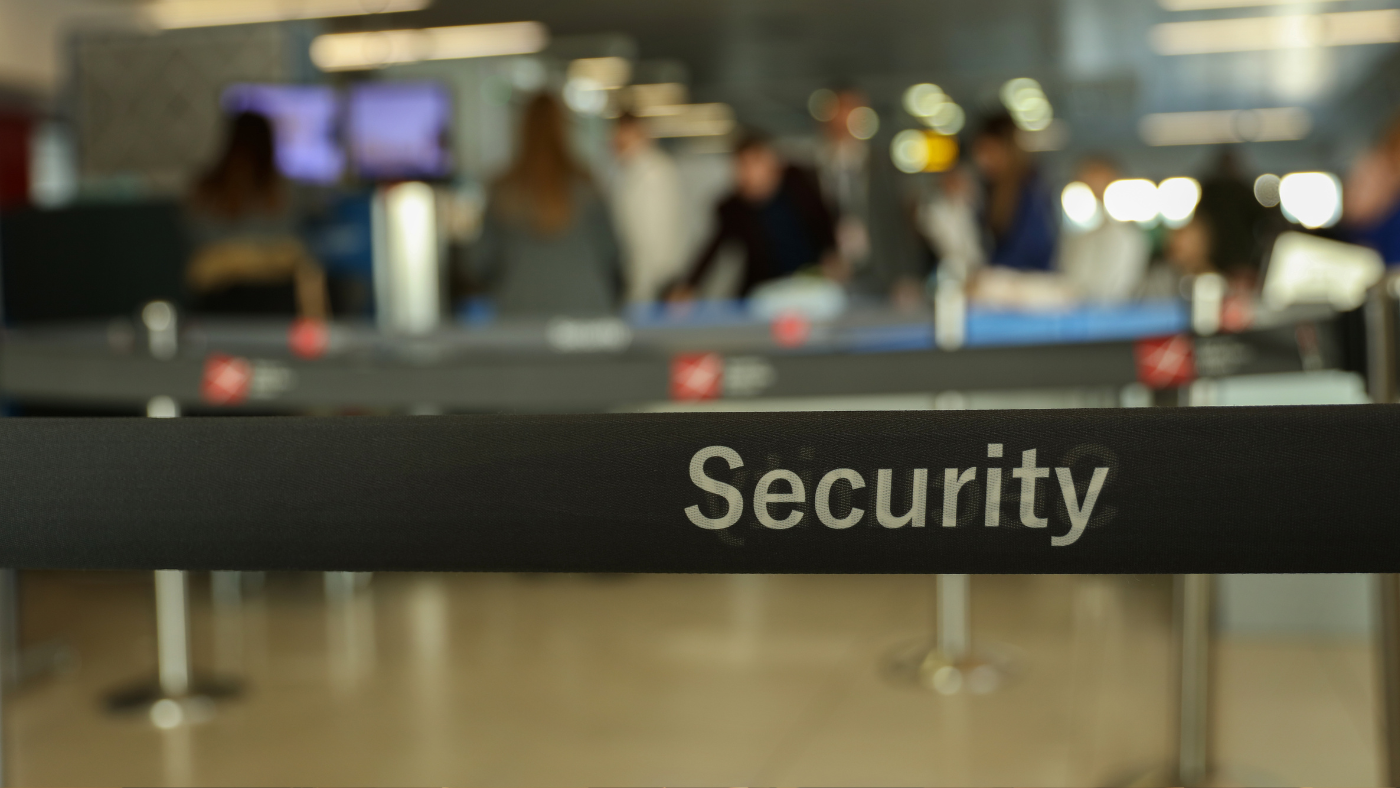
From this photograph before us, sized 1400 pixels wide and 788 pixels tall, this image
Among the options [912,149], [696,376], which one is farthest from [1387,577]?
[912,149]

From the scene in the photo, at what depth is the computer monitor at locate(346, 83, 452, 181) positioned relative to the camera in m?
6.95

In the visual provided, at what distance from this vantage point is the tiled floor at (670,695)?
2.49 meters

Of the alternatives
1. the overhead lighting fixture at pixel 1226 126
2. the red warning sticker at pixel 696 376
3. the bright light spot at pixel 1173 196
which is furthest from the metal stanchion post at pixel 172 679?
the bright light spot at pixel 1173 196

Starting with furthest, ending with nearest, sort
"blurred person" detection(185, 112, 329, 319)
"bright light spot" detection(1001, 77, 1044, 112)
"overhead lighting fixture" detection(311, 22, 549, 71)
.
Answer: "bright light spot" detection(1001, 77, 1044, 112) → "overhead lighting fixture" detection(311, 22, 549, 71) → "blurred person" detection(185, 112, 329, 319)

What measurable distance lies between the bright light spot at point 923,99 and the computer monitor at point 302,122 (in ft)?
28.5

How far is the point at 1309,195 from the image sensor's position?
864 inches

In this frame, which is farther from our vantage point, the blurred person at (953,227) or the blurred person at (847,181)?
the blurred person at (953,227)

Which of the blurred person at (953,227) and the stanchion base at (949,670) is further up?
the blurred person at (953,227)

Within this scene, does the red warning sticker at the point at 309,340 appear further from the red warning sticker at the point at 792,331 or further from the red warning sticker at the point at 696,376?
the red warning sticker at the point at 696,376

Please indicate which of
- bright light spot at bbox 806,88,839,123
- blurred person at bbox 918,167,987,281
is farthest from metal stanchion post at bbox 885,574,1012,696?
bright light spot at bbox 806,88,839,123

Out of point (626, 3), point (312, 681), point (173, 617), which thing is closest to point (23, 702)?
point (173, 617)

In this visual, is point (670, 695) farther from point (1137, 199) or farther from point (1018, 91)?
point (1137, 199)

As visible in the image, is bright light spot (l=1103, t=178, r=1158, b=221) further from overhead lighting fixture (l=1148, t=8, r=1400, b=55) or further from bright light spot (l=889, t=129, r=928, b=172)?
overhead lighting fixture (l=1148, t=8, r=1400, b=55)

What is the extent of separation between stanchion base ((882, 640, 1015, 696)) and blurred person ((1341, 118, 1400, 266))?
1642 millimetres
